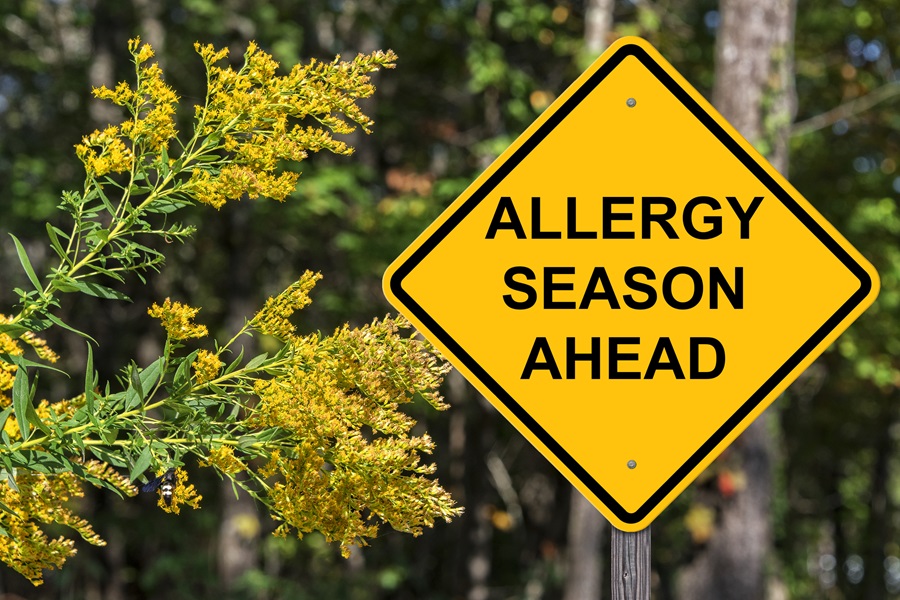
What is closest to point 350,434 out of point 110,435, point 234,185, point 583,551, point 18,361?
point 110,435

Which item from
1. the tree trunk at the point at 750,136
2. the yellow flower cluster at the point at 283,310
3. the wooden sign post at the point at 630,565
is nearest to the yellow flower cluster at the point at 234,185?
the yellow flower cluster at the point at 283,310

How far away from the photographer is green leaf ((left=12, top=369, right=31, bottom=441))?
305cm

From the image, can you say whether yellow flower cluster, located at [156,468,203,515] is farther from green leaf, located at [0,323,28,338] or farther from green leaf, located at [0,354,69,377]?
green leaf, located at [0,323,28,338]

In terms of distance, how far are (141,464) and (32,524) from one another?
52 cm

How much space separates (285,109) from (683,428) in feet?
4.27

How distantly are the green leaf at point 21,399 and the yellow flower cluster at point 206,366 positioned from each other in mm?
395

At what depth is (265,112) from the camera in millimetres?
3355

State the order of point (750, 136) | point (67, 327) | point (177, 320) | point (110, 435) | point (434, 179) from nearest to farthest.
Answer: point (67, 327)
point (110, 435)
point (177, 320)
point (750, 136)
point (434, 179)

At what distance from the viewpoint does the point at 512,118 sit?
17.4 m

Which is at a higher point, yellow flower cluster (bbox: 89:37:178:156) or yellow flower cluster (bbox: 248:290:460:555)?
yellow flower cluster (bbox: 89:37:178:156)

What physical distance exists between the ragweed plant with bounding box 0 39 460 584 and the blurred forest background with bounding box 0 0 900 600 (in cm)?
787

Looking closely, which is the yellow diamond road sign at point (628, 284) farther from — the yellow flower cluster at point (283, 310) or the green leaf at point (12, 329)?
the green leaf at point (12, 329)

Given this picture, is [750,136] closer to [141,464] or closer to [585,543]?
[585,543]

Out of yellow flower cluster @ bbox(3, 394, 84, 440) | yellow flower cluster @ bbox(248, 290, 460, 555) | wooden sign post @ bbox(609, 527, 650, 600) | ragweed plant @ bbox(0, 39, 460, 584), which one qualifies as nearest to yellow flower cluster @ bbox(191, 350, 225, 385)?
ragweed plant @ bbox(0, 39, 460, 584)
